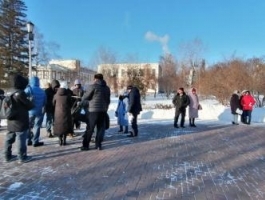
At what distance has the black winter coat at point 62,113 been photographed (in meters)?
8.00

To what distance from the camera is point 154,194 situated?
4789 millimetres

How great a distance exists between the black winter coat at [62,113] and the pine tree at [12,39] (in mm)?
28206

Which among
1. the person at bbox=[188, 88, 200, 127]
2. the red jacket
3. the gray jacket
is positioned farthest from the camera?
the red jacket

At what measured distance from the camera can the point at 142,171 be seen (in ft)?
19.9

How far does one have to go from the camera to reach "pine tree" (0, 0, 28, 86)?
34781 mm

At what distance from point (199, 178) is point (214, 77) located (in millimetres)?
21261

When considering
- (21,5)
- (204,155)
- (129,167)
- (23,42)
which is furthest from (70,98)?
(21,5)

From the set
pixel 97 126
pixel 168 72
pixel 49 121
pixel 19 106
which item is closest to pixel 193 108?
pixel 49 121

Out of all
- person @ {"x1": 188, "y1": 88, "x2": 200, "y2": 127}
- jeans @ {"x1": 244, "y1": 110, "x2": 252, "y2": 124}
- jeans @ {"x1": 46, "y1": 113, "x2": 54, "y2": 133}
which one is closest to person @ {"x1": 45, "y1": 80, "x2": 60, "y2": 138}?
jeans @ {"x1": 46, "y1": 113, "x2": 54, "y2": 133}

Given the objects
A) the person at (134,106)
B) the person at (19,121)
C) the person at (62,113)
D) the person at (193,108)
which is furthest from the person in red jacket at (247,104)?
the person at (19,121)

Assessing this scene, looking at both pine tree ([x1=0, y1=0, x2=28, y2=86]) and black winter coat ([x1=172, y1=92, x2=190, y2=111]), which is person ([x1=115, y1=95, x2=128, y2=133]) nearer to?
Answer: black winter coat ([x1=172, y1=92, x2=190, y2=111])

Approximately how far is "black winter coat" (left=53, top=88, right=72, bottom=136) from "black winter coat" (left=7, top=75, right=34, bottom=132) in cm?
144

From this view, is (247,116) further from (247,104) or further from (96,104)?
(96,104)

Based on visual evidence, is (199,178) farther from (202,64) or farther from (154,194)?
(202,64)
